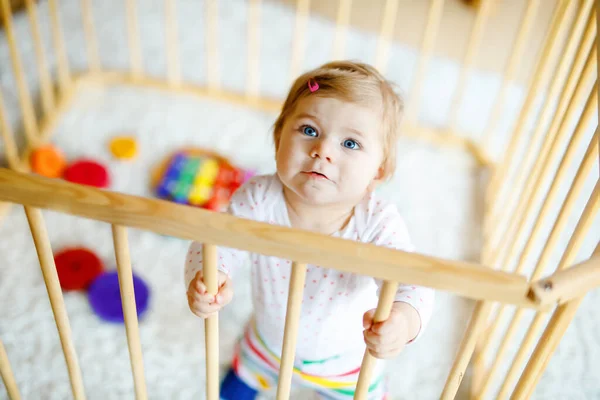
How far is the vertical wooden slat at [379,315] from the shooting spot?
527mm

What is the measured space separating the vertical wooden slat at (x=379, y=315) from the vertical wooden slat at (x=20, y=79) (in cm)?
95

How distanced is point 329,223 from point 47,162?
30.3 inches

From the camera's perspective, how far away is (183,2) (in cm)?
185

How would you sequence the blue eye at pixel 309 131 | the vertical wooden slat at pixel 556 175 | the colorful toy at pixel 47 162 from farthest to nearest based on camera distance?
the colorful toy at pixel 47 162 → the vertical wooden slat at pixel 556 175 → the blue eye at pixel 309 131

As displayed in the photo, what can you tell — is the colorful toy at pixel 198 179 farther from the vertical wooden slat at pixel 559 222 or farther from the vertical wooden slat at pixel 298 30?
the vertical wooden slat at pixel 559 222

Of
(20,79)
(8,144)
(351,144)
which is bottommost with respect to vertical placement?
(8,144)

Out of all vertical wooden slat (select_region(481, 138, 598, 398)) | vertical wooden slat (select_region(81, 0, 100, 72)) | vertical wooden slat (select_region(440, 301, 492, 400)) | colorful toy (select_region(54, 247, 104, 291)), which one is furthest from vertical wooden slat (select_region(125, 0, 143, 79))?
vertical wooden slat (select_region(440, 301, 492, 400))

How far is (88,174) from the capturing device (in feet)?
4.18

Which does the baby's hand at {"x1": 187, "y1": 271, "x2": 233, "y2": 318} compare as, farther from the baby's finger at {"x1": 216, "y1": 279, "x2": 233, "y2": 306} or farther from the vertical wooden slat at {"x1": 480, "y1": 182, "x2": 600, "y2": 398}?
the vertical wooden slat at {"x1": 480, "y1": 182, "x2": 600, "y2": 398}

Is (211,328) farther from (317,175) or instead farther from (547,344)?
(547,344)

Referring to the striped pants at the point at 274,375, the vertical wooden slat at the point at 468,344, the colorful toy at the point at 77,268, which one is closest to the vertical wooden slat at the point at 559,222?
the striped pants at the point at 274,375

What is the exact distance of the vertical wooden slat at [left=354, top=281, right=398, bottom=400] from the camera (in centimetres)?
53

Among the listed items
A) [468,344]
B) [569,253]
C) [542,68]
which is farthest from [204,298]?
[542,68]

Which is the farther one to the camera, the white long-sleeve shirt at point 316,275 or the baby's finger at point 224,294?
the white long-sleeve shirt at point 316,275
